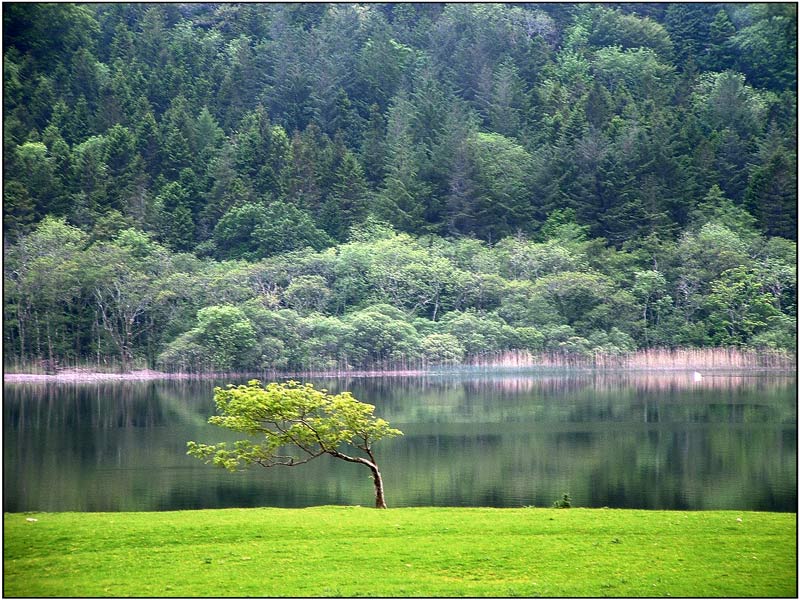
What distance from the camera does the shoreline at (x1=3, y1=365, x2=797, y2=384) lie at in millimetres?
50500

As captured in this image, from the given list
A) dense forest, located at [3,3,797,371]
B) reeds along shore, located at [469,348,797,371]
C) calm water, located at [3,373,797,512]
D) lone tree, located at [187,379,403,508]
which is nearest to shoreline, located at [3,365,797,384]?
reeds along shore, located at [469,348,797,371]

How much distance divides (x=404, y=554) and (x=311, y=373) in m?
39.3

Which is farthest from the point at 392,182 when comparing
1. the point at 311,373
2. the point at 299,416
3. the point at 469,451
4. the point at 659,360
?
the point at 299,416

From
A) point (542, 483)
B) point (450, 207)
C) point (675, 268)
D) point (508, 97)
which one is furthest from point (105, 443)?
point (508, 97)

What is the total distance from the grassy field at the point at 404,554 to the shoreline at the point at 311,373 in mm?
35472

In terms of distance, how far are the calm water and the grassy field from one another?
5.63m

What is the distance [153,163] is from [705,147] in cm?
3651

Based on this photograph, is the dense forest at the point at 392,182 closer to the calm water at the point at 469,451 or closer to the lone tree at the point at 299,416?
the calm water at the point at 469,451

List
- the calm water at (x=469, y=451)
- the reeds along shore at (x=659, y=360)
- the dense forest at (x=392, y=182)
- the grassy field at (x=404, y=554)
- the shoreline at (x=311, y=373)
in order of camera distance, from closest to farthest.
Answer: the grassy field at (x=404, y=554) < the calm water at (x=469, y=451) < the shoreline at (x=311, y=373) < the reeds along shore at (x=659, y=360) < the dense forest at (x=392, y=182)

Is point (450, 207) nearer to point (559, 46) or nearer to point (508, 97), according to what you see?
point (508, 97)

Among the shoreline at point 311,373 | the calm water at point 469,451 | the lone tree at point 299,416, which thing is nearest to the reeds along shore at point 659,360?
the shoreline at point 311,373

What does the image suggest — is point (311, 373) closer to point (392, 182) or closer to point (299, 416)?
point (392, 182)

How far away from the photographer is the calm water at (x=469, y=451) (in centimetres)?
2127

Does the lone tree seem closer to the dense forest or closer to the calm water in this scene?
the calm water
